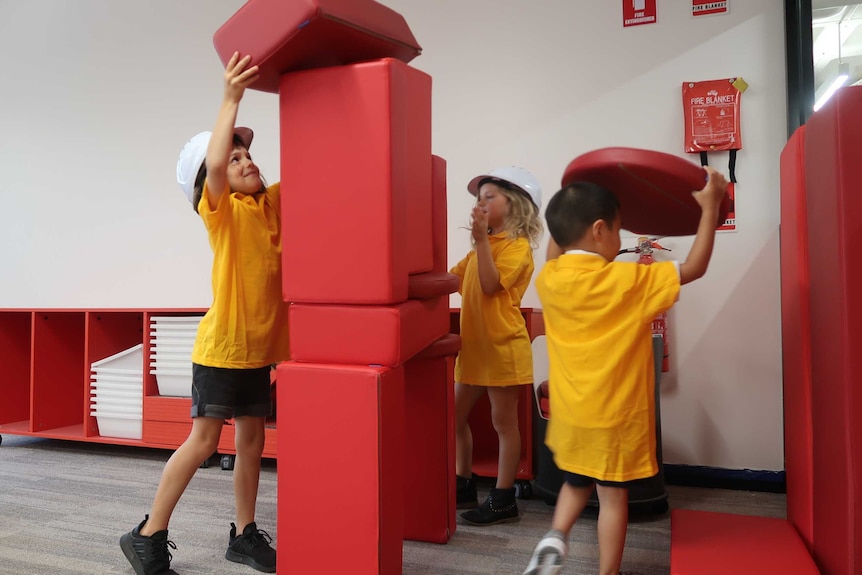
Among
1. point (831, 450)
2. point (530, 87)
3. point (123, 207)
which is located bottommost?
point (831, 450)

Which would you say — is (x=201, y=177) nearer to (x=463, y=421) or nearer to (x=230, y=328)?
(x=230, y=328)

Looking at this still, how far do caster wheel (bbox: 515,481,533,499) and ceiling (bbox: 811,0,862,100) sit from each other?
1.95 m

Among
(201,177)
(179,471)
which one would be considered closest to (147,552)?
(179,471)

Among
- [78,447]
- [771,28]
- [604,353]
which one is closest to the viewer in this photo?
[604,353]

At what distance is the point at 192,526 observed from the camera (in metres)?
2.14

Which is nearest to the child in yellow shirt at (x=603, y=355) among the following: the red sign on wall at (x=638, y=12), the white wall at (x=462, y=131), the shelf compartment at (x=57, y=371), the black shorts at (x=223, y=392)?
the black shorts at (x=223, y=392)

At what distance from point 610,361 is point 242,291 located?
994 mm

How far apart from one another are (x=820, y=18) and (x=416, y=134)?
6.79 ft

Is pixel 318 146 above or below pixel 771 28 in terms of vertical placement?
below

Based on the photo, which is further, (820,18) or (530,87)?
(530,87)

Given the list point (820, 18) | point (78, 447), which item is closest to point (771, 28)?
point (820, 18)

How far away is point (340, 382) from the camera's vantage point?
4.49 ft

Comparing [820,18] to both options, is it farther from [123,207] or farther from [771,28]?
[123,207]

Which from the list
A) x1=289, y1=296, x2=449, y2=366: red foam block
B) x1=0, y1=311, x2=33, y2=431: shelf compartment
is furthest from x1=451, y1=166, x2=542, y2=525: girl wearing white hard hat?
x1=0, y1=311, x2=33, y2=431: shelf compartment
